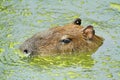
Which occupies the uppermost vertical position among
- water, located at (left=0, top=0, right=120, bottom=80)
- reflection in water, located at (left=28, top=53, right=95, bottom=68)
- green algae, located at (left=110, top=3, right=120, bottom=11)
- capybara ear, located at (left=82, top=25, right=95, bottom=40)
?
capybara ear, located at (left=82, top=25, right=95, bottom=40)

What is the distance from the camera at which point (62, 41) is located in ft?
43.3

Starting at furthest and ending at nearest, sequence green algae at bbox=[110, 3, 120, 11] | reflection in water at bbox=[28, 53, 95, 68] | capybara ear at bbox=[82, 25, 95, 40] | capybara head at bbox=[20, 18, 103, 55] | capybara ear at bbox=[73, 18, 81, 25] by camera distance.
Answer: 1. green algae at bbox=[110, 3, 120, 11]
2. capybara ear at bbox=[73, 18, 81, 25]
3. capybara ear at bbox=[82, 25, 95, 40]
4. capybara head at bbox=[20, 18, 103, 55]
5. reflection in water at bbox=[28, 53, 95, 68]

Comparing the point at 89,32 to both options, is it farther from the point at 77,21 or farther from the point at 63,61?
the point at 63,61

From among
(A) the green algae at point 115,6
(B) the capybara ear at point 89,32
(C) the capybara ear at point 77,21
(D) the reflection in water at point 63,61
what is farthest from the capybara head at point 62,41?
(A) the green algae at point 115,6

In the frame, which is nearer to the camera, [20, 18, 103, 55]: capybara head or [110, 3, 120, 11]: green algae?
[20, 18, 103, 55]: capybara head

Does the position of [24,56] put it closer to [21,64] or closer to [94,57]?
[21,64]

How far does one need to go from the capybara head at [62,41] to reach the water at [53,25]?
0.23 meters

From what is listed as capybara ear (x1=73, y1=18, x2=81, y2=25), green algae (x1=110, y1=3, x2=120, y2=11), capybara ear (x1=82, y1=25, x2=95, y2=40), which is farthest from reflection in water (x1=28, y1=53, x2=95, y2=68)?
green algae (x1=110, y1=3, x2=120, y2=11)

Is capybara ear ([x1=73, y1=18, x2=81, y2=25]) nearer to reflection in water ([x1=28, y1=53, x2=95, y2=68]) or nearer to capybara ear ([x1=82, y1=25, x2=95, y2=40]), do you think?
capybara ear ([x1=82, y1=25, x2=95, y2=40])

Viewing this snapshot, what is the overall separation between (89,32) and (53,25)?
232 centimetres

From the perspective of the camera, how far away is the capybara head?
42.0 feet

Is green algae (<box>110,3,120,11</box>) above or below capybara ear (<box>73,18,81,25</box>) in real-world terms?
below

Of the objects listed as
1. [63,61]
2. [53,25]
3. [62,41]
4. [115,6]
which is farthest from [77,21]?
[115,6]

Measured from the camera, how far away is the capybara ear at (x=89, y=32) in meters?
13.3
